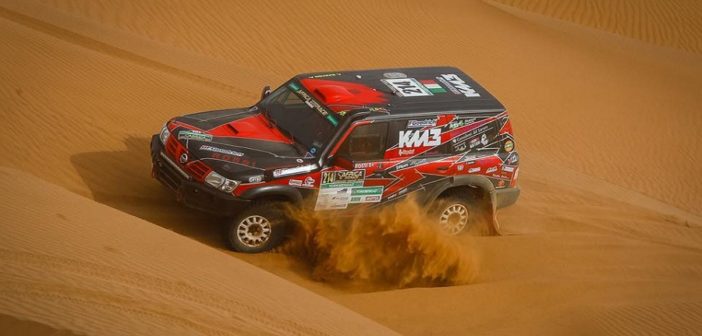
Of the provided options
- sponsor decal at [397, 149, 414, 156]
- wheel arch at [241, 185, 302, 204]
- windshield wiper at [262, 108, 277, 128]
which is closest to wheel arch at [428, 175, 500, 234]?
sponsor decal at [397, 149, 414, 156]

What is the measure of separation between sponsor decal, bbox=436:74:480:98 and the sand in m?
1.74

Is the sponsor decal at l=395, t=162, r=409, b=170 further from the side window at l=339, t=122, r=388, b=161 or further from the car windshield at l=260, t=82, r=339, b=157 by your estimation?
the car windshield at l=260, t=82, r=339, b=157

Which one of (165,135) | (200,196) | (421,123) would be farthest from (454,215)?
(165,135)

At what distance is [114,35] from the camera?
16.4 meters

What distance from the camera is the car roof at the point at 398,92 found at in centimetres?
1010

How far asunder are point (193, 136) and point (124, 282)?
278cm

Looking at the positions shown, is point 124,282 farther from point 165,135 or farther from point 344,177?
point 344,177

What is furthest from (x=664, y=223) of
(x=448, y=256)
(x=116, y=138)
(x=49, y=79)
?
(x=49, y=79)

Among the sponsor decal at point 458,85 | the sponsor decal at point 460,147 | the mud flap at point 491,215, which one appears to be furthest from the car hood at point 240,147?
the mud flap at point 491,215

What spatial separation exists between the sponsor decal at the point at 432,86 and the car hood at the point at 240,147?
6.31 ft

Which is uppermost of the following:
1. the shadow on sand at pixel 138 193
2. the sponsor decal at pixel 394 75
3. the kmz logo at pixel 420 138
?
the sponsor decal at pixel 394 75

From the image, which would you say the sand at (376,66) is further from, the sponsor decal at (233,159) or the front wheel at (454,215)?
the sponsor decal at (233,159)

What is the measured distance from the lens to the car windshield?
9.82 meters

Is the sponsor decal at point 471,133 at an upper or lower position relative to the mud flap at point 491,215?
upper
